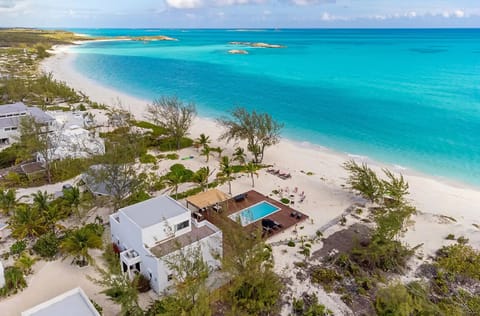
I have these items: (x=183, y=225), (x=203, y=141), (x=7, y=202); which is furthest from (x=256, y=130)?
(x=7, y=202)

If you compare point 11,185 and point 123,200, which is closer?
point 123,200

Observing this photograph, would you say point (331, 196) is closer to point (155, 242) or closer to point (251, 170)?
point (251, 170)

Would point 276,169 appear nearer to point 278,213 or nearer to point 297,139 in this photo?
point 278,213

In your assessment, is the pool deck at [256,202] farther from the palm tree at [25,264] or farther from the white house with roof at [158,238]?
the palm tree at [25,264]

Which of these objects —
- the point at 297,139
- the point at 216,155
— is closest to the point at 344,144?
the point at 297,139

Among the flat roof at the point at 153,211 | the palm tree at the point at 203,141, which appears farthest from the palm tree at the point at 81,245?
the palm tree at the point at 203,141

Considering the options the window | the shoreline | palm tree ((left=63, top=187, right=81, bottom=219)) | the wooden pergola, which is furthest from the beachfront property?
the window
